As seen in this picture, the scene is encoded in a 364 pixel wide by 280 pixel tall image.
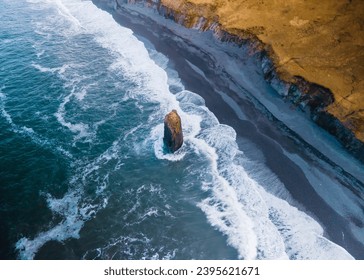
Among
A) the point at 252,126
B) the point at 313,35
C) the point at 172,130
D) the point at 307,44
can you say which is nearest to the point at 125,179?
the point at 172,130

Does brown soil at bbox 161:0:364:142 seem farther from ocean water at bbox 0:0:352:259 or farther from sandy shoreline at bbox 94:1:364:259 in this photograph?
ocean water at bbox 0:0:352:259

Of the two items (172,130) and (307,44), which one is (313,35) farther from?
(172,130)

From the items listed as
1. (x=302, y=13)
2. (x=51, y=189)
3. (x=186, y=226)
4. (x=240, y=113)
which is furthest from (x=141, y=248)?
(x=302, y=13)

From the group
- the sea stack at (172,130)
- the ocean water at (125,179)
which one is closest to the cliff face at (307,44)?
the ocean water at (125,179)

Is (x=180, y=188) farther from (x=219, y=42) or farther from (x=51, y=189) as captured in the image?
(x=219, y=42)

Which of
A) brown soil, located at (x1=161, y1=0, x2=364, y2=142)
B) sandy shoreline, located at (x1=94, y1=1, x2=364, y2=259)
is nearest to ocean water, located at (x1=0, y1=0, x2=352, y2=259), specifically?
sandy shoreline, located at (x1=94, y1=1, x2=364, y2=259)
